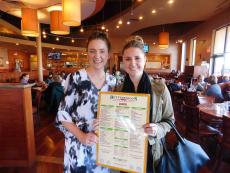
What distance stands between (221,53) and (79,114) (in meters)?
8.26

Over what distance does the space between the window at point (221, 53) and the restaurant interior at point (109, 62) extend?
42mm

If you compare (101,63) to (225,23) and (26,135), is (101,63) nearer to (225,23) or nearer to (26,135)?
(26,135)

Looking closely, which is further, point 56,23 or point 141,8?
point 141,8

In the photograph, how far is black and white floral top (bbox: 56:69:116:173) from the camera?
1.20 metres

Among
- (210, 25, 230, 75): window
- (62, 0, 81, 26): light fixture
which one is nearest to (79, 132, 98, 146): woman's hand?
(62, 0, 81, 26): light fixture

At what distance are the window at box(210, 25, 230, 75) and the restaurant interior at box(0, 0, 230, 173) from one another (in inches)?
1.6

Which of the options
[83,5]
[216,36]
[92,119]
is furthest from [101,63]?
[216,36]

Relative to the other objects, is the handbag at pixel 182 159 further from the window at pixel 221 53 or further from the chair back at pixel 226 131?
the window at pixel 221 53

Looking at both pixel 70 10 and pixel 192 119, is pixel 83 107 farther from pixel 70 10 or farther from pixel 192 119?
pixel 70 10

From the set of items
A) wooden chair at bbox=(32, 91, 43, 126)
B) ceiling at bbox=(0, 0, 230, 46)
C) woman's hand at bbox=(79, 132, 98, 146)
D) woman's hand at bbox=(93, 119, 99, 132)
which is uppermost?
ceiling at bbox=(0, 0, 230, 46)

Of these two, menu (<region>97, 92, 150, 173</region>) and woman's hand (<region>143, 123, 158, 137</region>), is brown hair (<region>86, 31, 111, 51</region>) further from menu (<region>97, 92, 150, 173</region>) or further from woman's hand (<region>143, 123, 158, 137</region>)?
woman's hand (<region>143, 123, 158, 137</region>)

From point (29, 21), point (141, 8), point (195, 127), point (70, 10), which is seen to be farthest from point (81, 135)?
point (141, 8)

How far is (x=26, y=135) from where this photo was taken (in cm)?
260

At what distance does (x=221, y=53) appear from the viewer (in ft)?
25.1
